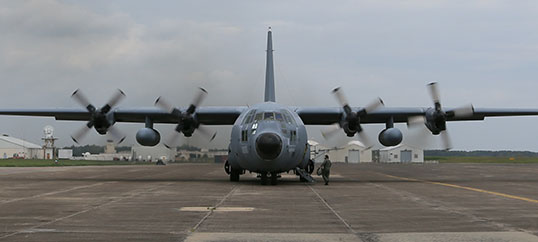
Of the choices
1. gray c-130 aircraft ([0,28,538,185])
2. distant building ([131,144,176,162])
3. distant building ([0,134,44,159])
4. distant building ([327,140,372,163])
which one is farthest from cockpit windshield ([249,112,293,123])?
distant building ([0,134,44,159])

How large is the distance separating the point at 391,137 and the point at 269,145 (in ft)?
32.5

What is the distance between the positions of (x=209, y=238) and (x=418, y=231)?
13.0ft

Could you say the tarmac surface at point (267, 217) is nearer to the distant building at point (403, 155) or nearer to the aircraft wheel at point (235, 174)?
the aircraft wheel at point (235, 174)

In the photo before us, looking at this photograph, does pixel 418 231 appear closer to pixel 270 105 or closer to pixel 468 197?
pixel 468 197

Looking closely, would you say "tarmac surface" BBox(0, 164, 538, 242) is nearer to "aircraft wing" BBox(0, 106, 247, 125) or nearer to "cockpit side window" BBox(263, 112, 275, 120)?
"cockpit side window" BBox(263, 112, 275, 120)

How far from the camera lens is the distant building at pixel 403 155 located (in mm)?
121312

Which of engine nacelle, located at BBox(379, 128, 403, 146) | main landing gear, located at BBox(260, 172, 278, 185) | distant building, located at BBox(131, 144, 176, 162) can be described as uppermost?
distant building, located at BBox(131, 144, 176, 162)

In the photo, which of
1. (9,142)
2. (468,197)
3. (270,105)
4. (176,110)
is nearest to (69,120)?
(176,110)

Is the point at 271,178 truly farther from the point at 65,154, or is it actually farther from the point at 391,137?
the point at 65,154

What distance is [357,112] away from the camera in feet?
106

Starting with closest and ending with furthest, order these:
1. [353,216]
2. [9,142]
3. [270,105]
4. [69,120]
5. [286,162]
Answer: [353,216] → [286,162] → [270,105] → [69,120] → [9,142]

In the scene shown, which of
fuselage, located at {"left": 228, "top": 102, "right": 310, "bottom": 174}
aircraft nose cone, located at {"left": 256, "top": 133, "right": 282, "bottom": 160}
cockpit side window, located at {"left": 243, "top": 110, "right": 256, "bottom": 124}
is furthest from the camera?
cockpit side window, located at {"left": 243, "top": 110, "right": 256, "bottom": 124}

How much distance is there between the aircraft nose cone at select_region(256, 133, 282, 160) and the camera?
2464cm

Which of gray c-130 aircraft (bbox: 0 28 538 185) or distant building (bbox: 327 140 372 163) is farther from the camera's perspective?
distant building (bbox: 327 140 372 163)
